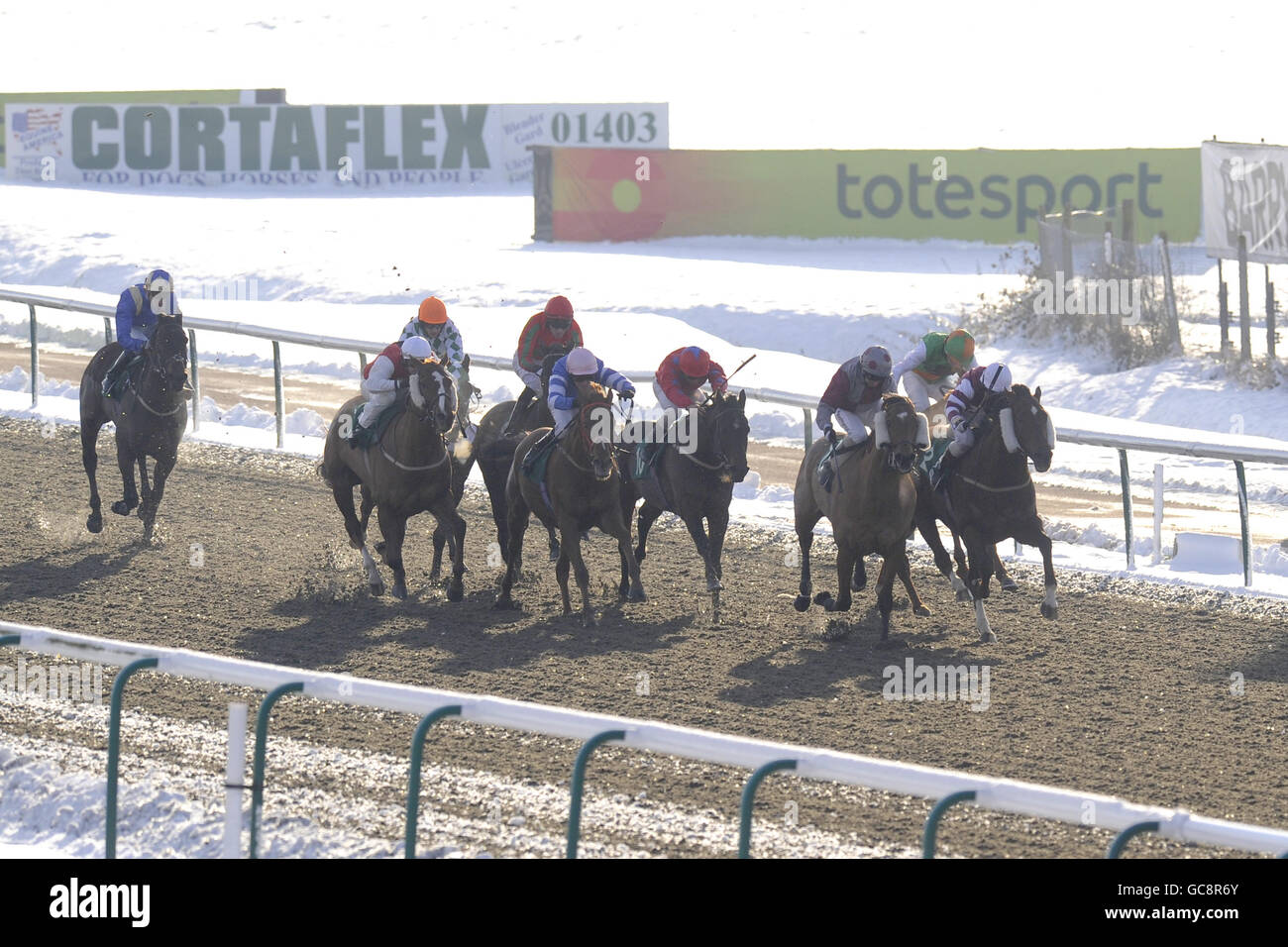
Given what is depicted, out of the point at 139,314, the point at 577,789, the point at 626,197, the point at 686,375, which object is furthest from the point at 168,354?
the point at 626,197

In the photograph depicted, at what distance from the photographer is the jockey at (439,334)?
40.6 ft

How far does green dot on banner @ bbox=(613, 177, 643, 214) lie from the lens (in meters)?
28.3

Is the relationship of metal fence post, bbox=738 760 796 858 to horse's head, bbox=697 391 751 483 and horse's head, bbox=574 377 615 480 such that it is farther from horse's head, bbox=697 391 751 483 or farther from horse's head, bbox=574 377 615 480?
horse's head, bbox=697 391 751 483

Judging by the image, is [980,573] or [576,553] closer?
[980,573]

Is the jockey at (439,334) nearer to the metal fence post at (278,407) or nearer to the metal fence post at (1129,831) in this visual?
the metal fence post at (278,407)

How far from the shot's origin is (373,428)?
38.9 ft

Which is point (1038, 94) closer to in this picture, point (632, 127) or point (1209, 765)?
point (632, 127)

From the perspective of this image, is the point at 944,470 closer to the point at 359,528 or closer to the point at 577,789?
the point at 359,528

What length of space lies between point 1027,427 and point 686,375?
213cm

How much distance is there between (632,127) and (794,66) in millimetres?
27109

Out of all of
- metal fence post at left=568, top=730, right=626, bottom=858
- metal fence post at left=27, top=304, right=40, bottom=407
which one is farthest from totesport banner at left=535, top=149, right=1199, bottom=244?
metal fence post at left=568, top=730, right=626, bottom=858

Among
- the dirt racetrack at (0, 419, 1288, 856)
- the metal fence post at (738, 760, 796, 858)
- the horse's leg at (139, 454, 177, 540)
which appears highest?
the horse's leg at (139, 454, 177, 540)
